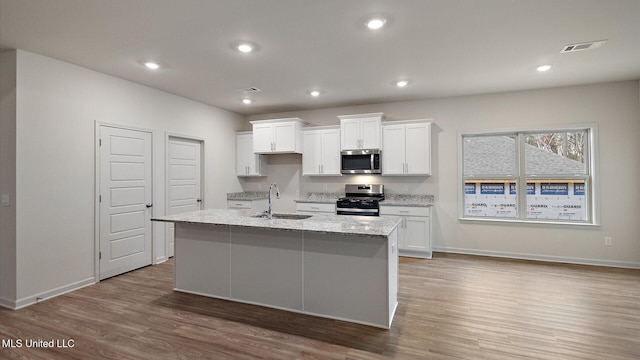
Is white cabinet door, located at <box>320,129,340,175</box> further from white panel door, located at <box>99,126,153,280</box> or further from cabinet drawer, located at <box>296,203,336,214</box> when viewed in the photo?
white panel door, located at <box>99,126,153,280</box>

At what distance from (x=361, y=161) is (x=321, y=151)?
0.81 meters

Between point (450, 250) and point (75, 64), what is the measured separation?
586 cm

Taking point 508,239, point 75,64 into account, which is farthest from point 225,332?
point 508,239

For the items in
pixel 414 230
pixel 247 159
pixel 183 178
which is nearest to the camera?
pixel 414 230

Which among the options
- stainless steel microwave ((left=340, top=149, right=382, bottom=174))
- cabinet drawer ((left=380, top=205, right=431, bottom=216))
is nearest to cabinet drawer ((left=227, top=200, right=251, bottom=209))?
stainless steel microwave ((left=340, top=149, right=382, bottom=174))

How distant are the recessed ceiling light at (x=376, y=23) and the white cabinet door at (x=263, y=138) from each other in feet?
11.5

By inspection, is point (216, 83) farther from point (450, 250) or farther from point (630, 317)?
point (630, 317)

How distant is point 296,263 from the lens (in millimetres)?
2982

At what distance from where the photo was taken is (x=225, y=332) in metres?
2.64

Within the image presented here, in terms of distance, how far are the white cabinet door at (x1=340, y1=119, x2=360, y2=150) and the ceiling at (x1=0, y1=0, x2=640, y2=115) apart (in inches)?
36.8

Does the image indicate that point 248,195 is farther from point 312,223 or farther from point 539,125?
point 539,125

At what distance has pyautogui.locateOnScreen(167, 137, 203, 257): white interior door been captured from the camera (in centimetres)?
496

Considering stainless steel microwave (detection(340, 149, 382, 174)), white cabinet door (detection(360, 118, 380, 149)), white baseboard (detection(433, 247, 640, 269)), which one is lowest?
white baseboard (detection(433, 247, 640, 269))

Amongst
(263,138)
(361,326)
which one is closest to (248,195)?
(263,138)
